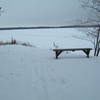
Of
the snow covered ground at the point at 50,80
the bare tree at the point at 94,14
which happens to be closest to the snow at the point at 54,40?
the bare tree at the point at 94,14

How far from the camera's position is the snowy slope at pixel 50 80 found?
2.96 metres

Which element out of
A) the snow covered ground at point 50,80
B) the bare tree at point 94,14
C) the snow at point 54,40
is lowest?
the snow at point 54,40

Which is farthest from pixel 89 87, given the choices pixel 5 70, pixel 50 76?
pixel 5 70

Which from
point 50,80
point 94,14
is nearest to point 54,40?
point 94,14

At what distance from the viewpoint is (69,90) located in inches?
123

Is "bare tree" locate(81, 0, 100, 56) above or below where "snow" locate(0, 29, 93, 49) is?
above

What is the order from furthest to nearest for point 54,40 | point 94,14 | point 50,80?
point 54,40 < point 94,14 < point 50,80

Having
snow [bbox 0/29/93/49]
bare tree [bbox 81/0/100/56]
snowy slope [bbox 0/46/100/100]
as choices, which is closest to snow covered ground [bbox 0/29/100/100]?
snowy slope [bbox 0/46/100/100]

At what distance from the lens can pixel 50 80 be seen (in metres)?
3.56

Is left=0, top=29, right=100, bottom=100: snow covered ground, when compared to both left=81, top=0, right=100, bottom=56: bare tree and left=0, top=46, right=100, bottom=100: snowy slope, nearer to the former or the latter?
left=0, top=46, right=100, bottom=100: snowy slope

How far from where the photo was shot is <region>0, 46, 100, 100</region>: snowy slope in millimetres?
2965

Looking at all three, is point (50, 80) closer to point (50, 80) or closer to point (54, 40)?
point (50, 80)

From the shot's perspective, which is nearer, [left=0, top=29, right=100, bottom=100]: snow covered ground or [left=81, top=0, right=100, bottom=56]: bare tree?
[left=0, top=29, right=100, bottom=100]: snow covered ground

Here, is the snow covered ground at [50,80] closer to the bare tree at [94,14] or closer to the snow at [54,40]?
the bare tree at [94,14]
